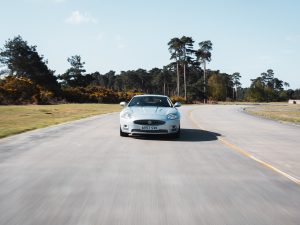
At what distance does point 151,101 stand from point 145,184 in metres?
8.61

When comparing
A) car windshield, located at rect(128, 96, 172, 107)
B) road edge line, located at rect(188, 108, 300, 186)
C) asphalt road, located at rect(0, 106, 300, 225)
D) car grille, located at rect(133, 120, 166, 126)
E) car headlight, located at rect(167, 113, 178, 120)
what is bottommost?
road edge line, located at rect(188, 108, 300, 186)

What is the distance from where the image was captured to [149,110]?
13.7 meters

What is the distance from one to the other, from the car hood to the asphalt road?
1.83 meters

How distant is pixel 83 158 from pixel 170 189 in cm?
329

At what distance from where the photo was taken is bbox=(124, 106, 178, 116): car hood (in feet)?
43.8

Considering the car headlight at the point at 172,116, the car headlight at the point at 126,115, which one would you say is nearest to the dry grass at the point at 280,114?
the car headlight at the point at 172,116

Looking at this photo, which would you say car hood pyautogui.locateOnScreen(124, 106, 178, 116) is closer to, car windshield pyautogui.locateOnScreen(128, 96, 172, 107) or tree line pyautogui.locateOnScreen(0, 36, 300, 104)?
car windshield pyautogui.locateOnScreen(128, 96, 172, 107)

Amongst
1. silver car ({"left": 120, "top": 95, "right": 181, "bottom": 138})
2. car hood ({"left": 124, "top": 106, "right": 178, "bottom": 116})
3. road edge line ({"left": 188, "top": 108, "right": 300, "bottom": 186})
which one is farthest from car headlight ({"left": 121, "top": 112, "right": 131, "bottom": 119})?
road edge line ({"left": 188, "top": 108, "right": 300, "bottom": 186})

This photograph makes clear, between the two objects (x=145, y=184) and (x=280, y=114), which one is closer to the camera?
(x=145, y=184)

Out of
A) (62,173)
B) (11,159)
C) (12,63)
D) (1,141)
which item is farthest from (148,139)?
(12,63)

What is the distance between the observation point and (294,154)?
10.6 m

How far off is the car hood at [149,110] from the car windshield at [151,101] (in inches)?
23.8

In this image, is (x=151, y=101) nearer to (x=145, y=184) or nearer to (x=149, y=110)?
(x=149, y=110)

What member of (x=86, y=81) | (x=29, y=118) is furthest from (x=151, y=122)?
(x=86, y=81)
